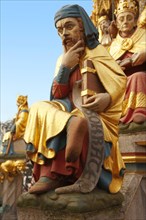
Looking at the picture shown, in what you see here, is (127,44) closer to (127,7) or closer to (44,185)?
(127,7)

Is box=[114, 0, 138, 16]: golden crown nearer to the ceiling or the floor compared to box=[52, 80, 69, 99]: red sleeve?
nearer to the ceiling

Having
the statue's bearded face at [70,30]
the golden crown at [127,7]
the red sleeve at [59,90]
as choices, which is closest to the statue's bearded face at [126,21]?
the golden crown at [127,7]

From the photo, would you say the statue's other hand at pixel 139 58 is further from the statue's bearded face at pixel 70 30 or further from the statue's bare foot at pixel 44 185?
the statue's bare foot at pixel 44 185

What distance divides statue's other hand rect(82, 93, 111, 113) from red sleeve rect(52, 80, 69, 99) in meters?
0.33

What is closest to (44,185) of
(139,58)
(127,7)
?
(139,58)

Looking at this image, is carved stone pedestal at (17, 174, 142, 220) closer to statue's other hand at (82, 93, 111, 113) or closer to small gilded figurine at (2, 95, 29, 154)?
statue's other hand at (82, 93, 111, 113)

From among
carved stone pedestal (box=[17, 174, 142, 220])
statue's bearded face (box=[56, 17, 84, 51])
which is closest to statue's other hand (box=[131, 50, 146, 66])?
statue's bearded face (box=[56, 17, 84, 51])

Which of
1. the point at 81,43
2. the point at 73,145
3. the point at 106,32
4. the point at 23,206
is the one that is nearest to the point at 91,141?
the point at 73,145

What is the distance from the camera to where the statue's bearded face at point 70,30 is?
291cm

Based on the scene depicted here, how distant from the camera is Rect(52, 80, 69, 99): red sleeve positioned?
2.91 metres

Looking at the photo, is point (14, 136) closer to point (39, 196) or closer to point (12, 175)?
point (12, 175)

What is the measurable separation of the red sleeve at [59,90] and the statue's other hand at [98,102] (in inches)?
13.0

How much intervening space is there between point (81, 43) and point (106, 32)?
2.68m

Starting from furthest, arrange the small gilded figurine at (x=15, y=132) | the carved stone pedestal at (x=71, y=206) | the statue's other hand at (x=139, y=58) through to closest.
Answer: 1. the small gilded figurine at (x=15, y=132)
2. the statue's other hand at (x=139, y=58)
3. the carved stone pedestal at (x=71, y=206)
